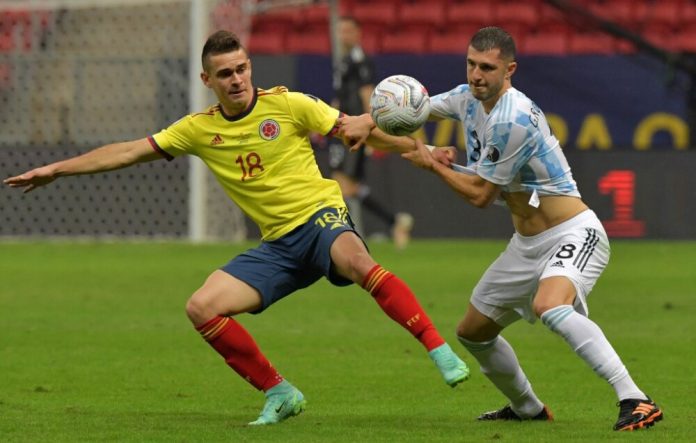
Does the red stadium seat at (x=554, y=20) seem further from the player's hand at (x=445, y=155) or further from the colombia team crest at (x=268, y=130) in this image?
the player's hand at (x=445, y=155)

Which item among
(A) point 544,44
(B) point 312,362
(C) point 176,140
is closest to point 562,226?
(C) point 176,140

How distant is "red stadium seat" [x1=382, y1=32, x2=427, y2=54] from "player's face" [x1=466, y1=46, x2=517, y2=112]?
15.7 m

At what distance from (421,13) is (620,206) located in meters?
5.49

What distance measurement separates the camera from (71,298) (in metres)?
13.6

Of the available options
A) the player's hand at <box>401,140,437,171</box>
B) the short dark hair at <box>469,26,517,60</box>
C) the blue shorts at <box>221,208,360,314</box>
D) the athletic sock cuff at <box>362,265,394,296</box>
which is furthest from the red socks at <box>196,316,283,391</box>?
the short dark hair at <box>469,26,517,60</box>

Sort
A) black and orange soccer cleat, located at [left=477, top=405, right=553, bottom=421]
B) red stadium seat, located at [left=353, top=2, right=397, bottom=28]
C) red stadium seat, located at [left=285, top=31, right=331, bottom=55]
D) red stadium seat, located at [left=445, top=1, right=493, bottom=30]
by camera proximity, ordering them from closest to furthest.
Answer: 1. black and orange soccer cleat, located at [left=477, top=405, right=553, bottom=421]
2. red stadium seat, located at [left=285, top=31, right=331, bottom=55]
3. red stadium seat, located at [left=445, top=1, right=493, bottom=30]
4. red stadium seat, located at [left=353, top=2, right=397, bottom=28]

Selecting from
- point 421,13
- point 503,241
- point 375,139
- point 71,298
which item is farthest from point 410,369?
point 421,13

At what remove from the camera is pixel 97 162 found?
7.57 m

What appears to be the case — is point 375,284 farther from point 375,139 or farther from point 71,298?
point 71,298

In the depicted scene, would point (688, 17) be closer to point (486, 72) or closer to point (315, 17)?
point (315, 17)

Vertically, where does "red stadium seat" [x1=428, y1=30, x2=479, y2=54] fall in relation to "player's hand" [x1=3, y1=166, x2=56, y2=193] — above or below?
below

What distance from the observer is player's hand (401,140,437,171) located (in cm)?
702

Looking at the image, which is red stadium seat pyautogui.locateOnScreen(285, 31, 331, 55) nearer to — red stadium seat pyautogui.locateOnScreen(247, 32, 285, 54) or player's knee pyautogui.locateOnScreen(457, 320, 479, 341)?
red stadium seat pyautogui.locateOnScreen(247, 32, 285, 54)

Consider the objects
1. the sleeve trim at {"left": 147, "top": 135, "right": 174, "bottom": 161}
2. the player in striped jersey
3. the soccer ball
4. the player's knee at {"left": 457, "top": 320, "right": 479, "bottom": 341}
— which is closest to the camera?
the player in striped jersey
